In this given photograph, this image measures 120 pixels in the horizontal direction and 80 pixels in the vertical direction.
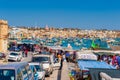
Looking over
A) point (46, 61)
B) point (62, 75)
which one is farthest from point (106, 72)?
point (46, 61)

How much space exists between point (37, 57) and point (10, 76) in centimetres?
1643

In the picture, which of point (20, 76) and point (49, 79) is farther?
point (49, 79)

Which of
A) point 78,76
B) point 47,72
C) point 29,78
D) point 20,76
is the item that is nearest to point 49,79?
point 47,72

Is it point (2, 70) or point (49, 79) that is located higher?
point (2, 70)

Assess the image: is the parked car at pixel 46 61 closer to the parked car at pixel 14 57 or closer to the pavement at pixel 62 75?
the pavement at pixel 62 75

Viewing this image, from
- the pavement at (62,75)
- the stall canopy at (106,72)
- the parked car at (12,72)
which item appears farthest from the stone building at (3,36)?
the stall canopy at (106,72)

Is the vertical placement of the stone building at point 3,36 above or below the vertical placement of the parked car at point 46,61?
above

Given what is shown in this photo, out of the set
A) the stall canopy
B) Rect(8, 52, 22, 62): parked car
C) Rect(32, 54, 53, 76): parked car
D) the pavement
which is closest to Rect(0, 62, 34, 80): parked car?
the stall canopy

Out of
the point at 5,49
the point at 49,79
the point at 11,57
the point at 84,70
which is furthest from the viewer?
the point at 5,49

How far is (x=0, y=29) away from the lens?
67.4 metres

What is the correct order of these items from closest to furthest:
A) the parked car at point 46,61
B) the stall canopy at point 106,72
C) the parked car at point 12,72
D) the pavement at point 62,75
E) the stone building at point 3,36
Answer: the stall canopy at point 106,72 < the parked car at point 12,72 < the pavement at point 62,75 < the parked car at point 46,61 < the stone building at point 3,36

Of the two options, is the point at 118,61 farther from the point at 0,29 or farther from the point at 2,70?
the point at 0,29

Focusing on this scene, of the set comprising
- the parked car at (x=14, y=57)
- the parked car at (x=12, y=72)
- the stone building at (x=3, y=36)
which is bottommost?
the parked car at (x=14, y=57)

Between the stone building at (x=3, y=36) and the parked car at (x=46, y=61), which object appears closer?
the parked car at (x=46, y=61)
